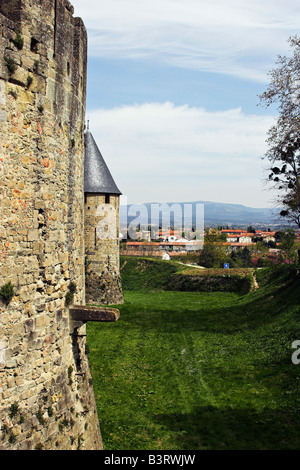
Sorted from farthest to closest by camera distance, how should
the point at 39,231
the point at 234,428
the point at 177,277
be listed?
the point at 177,277 < the point at 234,428 < the point at 39,231

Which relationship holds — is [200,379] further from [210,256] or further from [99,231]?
[210,256]

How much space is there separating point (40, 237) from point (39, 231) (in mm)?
86

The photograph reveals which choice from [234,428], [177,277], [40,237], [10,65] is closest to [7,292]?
[40,237]

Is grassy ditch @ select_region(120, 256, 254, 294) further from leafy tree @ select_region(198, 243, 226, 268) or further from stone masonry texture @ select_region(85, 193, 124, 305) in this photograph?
leafy tree @ select_region(198, 243, 226, 268)

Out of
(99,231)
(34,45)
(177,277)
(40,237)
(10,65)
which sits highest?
(34,45)

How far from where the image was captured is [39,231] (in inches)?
242

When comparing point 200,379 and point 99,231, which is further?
point 99,231

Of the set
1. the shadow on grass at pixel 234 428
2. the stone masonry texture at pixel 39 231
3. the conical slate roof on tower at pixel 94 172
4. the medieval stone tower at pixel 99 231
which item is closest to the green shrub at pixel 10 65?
the stone masonry texture at pixel 39 231

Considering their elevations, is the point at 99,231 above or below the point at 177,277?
above

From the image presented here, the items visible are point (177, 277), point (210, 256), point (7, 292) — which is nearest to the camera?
point (7, 292)

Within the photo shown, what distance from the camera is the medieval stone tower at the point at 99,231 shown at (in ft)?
86.8

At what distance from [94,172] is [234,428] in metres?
19.0
